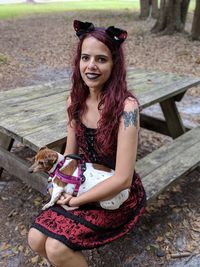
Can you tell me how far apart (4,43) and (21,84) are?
428cm

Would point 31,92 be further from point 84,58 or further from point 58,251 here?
point 58,251

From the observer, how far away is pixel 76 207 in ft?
6.99

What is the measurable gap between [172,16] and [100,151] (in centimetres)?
930

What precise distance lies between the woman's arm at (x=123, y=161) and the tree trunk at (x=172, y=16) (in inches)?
364

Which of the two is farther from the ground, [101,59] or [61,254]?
[101,59]

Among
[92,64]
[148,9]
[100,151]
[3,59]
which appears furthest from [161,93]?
[148,9]

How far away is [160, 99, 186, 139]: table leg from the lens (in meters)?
4.33

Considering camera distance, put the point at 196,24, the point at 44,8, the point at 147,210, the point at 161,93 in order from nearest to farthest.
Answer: the point at 147,210 < the point at 161,93 < the point at 196,24 < the point at 44,8

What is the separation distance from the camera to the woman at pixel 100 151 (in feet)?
6.65

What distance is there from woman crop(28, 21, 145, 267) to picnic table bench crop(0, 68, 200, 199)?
457 mm

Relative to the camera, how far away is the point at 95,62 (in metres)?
2.06

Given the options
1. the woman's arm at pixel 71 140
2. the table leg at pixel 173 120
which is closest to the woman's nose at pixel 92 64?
the woman's arm at pixel 71 140

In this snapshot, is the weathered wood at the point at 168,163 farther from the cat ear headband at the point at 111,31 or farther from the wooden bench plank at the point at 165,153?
the cat ear headband at the point at 111,31

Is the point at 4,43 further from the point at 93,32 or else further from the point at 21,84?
the point at 93,32
